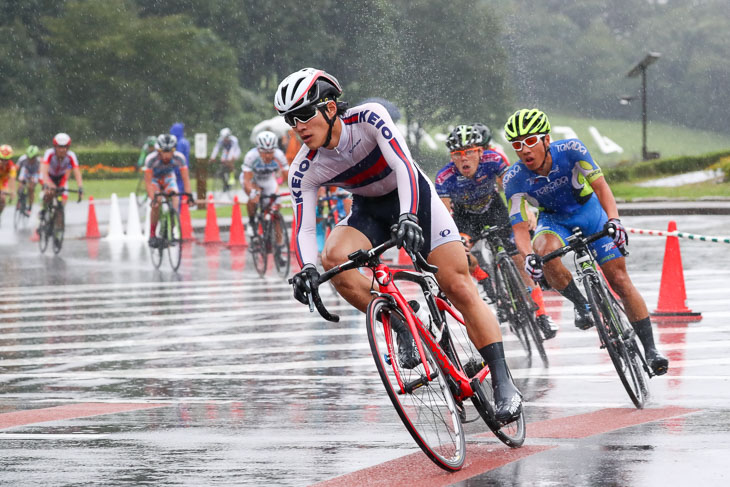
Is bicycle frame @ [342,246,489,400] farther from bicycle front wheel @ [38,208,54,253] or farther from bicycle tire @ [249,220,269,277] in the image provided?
bicycle front wheel @ [38,208,54,253]

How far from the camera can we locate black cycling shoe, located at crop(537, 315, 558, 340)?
10828mm

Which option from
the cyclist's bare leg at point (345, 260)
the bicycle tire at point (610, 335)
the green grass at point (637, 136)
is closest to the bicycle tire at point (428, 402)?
the cyclist's bare leg at point (345, 260)

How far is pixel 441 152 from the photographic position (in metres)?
60.0

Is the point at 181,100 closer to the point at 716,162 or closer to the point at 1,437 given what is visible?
the point at 716,162

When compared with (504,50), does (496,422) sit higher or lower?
lower

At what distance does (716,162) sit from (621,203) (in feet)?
48.9

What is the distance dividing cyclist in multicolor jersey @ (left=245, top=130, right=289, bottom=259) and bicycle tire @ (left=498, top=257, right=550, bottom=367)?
762 cm

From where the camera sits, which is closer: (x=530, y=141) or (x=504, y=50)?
(x=530, y=141)

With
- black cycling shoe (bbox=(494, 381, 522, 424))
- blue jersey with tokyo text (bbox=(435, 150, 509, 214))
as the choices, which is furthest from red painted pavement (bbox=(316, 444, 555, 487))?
blue jersey with tokyo text (bbox=(435, 150, 509, 214))

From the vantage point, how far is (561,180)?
9.16m

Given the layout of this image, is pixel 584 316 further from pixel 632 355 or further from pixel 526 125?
pixel 526 125

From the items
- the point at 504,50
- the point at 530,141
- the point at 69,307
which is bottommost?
the point at 69,307

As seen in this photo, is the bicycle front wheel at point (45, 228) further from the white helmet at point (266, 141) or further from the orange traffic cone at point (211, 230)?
the white helmet at point (266, 141)

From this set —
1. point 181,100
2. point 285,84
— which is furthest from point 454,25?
point 285,84
